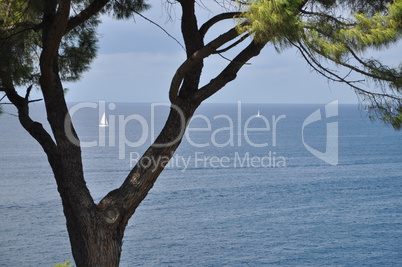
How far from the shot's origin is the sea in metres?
16.5

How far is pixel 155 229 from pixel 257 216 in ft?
13.7

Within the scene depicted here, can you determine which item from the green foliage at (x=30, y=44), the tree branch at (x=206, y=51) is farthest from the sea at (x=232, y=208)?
the green foliage at (x=30, y=44)

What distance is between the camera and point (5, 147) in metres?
37.5

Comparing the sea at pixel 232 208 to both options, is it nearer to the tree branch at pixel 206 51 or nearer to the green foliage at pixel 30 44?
the tree branch at pixel 206 51

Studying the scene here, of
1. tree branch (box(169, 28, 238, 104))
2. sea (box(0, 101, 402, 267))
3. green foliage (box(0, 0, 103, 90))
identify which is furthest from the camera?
sea (box(0, 101, 402, 267))

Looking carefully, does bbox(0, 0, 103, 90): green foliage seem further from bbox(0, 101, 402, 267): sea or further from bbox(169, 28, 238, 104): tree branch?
bbox(0, 101, 402, 267): sea

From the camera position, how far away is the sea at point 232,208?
54.3 feet

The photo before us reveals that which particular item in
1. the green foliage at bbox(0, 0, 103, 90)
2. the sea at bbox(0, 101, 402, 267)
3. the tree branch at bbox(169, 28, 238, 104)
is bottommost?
the sea at bbox(0, 101, 402, 267)

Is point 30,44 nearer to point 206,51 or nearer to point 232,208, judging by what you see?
point 206,51

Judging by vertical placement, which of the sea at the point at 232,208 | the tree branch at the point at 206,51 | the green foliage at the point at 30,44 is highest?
the green foliage at the point at 30,44

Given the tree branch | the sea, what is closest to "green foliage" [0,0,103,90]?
the tree branch

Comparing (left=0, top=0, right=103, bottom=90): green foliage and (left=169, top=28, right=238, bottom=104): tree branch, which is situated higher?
(left=0, top=0, right=103, bottom=90): green foliage

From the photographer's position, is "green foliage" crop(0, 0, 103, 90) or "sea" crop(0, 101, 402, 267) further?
"sea" crop(0, 101, 402, 267)

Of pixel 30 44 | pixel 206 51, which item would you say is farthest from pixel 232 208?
pixel 206 51
